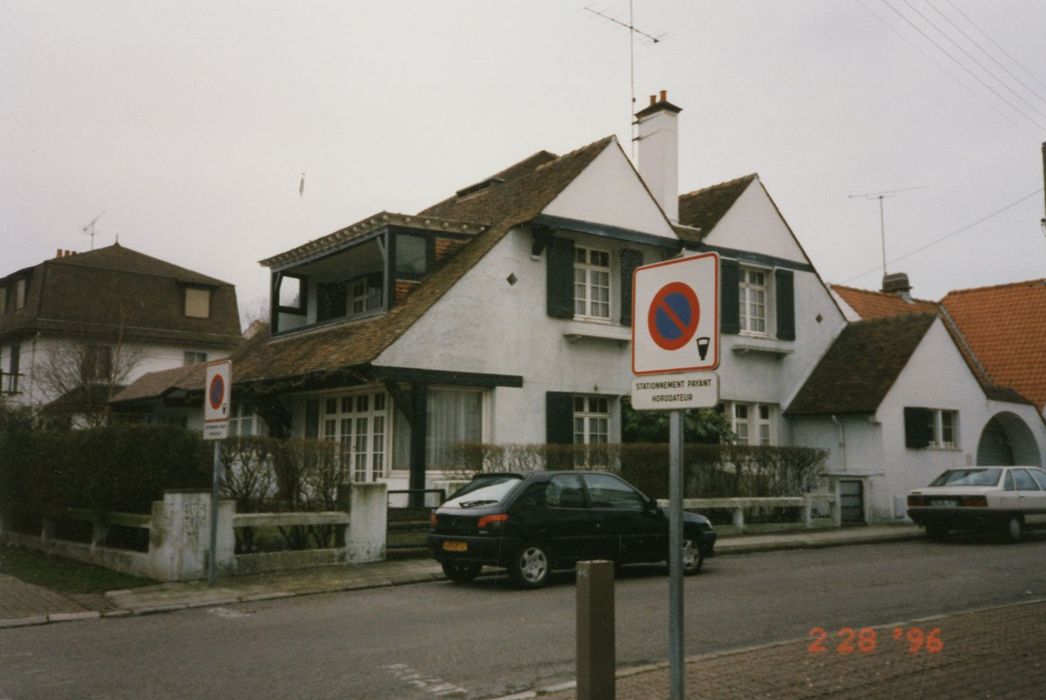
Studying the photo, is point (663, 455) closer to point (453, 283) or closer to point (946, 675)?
point (453, 283)

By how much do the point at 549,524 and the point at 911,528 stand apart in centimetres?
1271

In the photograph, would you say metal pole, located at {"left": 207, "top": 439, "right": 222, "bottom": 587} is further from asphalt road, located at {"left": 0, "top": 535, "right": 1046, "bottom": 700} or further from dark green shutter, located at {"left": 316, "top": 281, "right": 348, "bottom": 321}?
dark green shutter, located at {"left": 316, "top": 281, "right": 348, "bottom": 321}

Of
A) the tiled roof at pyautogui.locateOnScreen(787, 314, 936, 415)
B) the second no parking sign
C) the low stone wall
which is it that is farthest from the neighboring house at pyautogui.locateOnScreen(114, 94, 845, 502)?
the second no parking sign

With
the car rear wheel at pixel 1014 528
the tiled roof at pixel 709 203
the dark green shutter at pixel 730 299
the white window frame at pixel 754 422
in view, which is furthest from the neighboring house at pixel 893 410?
the tiled roof at pixel 709 203

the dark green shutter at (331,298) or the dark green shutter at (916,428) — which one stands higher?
the dark green shutter at (331,298)

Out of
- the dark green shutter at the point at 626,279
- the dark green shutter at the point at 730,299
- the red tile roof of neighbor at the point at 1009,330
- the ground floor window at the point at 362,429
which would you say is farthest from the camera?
the red tile roof of neighbor at the point at 1009,330

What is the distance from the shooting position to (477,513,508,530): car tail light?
11953 millimetres

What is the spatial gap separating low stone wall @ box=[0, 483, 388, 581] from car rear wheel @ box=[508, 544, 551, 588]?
10.5ft

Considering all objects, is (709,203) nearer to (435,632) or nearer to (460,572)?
(460,572)

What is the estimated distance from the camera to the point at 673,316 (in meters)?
4.84

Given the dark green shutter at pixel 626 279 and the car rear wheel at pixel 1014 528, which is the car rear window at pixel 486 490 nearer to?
the dark green shutter at pixel 626 279

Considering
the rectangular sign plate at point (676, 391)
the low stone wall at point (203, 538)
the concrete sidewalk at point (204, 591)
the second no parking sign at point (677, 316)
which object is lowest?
the concrete sidewalk at point (204, 591)

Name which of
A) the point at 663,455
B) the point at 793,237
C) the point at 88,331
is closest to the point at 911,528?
the point at 663,455

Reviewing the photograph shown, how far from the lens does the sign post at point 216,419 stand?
12.2 metres
